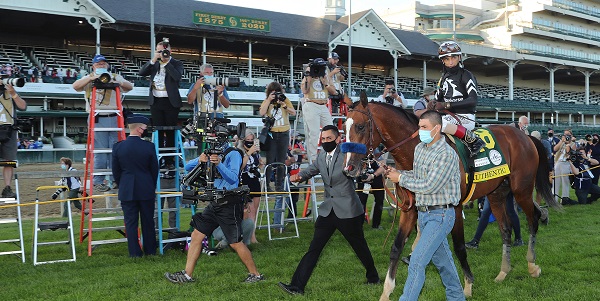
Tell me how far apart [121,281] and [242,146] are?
320cm

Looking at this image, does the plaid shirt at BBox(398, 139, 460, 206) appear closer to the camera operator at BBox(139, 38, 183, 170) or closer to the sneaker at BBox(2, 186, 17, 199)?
the camera operator at BBox(139, 38, 183, 170)

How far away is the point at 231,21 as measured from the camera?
121 feet

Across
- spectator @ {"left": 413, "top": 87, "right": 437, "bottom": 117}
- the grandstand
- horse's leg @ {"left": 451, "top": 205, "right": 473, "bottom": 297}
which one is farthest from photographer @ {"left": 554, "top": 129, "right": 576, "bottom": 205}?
horse's leg @ {"left": 451, "top": 205, "right": 473, "bottom": 297}

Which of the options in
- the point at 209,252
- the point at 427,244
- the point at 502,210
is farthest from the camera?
the point at 209,252

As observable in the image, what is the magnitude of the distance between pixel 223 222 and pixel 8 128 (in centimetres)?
488

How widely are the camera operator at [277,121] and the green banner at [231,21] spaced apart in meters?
26.0

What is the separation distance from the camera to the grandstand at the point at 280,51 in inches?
1308

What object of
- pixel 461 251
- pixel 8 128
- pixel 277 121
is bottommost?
pixel 461 251

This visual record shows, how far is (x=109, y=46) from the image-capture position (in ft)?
132

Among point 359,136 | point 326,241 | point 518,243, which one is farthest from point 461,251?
point 518,243

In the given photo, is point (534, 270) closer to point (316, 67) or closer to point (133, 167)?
point (316, 67)

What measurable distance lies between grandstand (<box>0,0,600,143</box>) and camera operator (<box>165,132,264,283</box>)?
49.3 ft

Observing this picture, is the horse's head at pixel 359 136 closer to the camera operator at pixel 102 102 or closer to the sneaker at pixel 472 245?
the sneaker at pixel 472 245

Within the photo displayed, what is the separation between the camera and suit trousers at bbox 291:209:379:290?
22.3 ft
